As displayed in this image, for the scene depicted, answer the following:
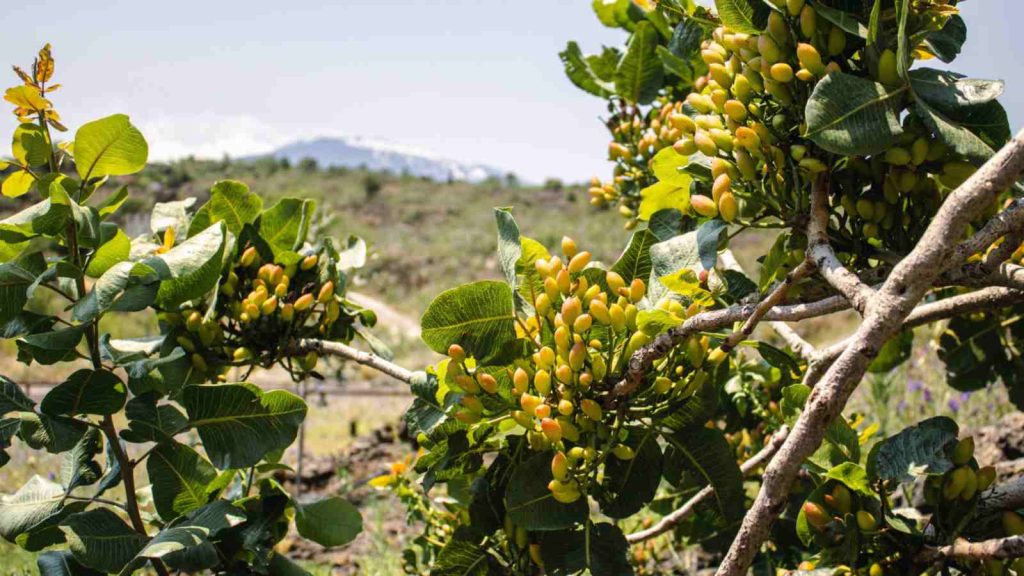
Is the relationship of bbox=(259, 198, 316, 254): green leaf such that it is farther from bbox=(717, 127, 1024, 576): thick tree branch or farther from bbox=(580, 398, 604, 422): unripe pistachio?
bbox=(717, 127, 1024, 576): thick tree branch

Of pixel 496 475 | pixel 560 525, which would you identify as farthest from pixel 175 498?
pixel 560 525

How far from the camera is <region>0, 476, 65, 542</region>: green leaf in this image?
57.4 inches

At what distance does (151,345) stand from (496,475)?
771 mm

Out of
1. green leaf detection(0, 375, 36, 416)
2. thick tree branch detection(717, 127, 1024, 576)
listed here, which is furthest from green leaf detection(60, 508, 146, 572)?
thick tree branch detection(717, 127, 1024, 576)

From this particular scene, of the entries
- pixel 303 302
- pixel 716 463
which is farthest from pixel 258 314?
pixel 716 463

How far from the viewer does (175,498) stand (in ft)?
4.91

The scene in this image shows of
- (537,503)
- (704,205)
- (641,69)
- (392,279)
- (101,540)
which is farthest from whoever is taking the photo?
(392,279)

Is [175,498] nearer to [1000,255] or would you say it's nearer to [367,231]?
[1000,255]

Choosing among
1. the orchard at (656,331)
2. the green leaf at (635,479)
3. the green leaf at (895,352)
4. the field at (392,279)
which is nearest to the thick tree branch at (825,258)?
the orchard at (656,331)

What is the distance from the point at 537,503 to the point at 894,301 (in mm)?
652

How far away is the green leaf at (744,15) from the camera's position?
3.75 ft

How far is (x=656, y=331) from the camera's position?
1.20 meters

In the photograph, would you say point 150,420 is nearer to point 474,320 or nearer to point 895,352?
point 474,320

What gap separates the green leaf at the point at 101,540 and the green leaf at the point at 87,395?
0.61ft
